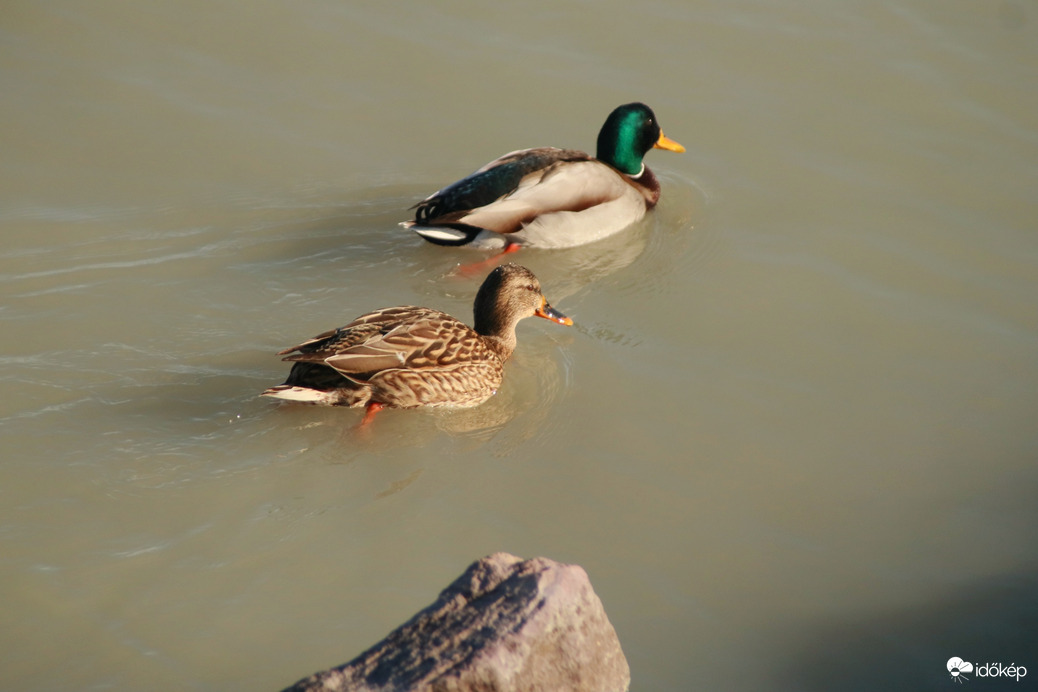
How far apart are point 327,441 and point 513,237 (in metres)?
2.71

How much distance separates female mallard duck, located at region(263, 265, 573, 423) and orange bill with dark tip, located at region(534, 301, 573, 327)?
0.15 metres

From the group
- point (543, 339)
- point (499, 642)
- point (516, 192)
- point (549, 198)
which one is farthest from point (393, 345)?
point (499, 642)

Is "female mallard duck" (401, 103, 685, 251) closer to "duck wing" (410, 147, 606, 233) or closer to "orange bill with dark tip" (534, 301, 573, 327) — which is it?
"duck wing" (410, 147, 606, 233)

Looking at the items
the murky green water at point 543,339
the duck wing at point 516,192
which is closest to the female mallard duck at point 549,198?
the duck wing at point 516,192

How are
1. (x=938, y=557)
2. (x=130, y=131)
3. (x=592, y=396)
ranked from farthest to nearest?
(x=130, y=131)
(x=592, y=396)
(x=938, y=557)

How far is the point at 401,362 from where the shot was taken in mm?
5738

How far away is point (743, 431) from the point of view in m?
5.68

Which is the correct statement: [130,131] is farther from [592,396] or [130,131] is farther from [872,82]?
[872,82]

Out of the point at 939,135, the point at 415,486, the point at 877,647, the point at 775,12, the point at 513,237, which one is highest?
the point at 775,12

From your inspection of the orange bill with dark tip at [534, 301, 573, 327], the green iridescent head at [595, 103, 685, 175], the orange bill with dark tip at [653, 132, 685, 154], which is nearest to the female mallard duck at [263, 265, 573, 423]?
the orange bill with dark tip at [534, 301, 573, 327]

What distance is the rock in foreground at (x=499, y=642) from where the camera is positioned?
10.1 ft

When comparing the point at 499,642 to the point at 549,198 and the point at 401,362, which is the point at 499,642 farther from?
the point at 549,198

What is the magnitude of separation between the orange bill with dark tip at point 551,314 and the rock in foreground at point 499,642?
9.78ft

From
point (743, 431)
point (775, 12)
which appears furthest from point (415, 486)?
point (775, 12)
